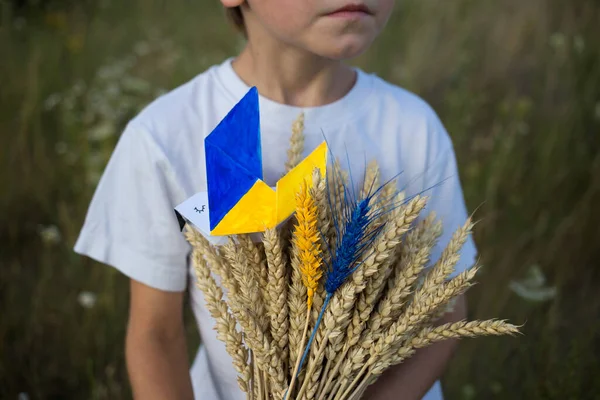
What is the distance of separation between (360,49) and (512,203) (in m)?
1.46

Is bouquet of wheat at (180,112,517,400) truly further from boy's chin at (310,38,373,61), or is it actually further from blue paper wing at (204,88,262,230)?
boy's chin at (310,38,373,61)

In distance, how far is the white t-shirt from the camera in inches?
45.9

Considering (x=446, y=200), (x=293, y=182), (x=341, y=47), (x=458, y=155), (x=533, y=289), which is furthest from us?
(x=458, y=155)

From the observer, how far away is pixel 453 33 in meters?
3.12

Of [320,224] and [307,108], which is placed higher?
[307,108]

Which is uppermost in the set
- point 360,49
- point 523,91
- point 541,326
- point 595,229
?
point 360,49

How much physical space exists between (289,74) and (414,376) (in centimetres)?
65

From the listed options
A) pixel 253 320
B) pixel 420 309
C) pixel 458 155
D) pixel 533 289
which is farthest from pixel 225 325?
pixel 458 155

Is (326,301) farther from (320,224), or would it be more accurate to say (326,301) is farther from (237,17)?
(237,17)

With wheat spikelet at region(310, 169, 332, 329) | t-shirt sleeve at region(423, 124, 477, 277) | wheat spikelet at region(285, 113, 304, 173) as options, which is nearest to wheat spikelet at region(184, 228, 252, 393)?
wheat spikelet at region(310, 169, 332, 329)

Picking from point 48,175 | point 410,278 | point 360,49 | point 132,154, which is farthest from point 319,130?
point 48,175

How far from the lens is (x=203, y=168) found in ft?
3.89

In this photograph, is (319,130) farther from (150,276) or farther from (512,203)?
(512,203)

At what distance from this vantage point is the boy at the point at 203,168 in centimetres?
116
